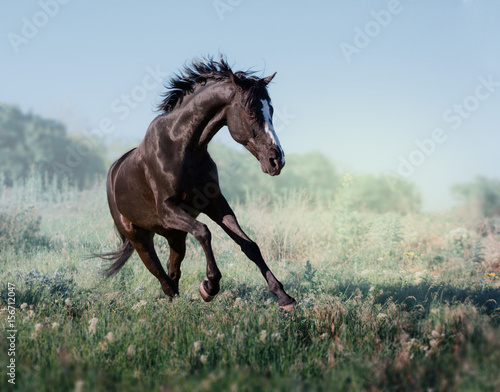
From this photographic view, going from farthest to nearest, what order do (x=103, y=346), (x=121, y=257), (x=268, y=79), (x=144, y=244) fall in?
(x=121, y=257), (x=144, y=244), (x=268, y=79), (x=103, y=346)

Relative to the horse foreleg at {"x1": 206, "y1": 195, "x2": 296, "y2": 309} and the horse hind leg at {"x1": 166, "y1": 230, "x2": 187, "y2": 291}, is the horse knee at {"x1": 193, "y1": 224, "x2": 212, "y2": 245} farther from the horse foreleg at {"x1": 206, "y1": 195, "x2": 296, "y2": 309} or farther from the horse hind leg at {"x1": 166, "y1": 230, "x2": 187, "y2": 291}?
the horse hind leg at {"x1": 166, "y1": 230, "x2": 187, "y2": 291}

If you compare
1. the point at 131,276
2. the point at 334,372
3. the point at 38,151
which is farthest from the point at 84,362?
the point at 38,151

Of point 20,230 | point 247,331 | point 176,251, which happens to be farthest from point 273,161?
point 20,230

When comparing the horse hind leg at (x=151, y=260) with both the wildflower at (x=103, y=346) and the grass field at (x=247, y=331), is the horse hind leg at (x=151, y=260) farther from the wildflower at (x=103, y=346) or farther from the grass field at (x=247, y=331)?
A: the wildflower at (x=103, y=346)

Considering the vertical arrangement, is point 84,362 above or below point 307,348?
above

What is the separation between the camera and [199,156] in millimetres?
4945

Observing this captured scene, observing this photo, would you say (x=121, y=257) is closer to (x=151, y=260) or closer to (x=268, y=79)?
(x=151, y=260)

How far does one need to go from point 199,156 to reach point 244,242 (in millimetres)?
1000

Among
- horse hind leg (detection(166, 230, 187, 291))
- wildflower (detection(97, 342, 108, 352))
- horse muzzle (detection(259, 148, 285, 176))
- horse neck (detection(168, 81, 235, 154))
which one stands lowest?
wildflower (detection(97, 342, 108, 352))

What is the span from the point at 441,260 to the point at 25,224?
8.79 meters

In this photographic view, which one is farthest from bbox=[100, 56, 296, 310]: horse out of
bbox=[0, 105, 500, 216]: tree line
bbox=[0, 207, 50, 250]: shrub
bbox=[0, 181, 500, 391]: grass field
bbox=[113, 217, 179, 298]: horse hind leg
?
bbox=[0, 105, 500, 216]: tree line

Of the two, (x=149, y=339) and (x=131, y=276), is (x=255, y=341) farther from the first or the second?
(x=131, y=276)

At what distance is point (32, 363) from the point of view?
316 centimetres

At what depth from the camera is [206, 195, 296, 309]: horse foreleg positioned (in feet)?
14.7
